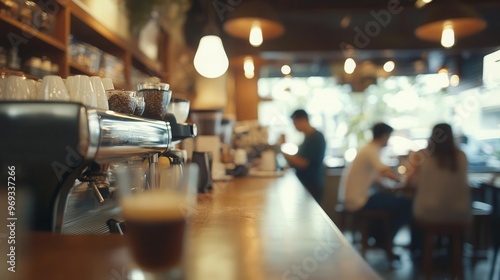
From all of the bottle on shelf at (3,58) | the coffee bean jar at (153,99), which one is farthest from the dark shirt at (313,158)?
the bottle on shelf at (3,58)

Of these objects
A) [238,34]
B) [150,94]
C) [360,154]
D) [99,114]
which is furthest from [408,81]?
[99,114]

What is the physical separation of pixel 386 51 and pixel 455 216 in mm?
2809

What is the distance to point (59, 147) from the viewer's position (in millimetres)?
751

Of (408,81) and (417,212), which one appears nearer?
(417,212)

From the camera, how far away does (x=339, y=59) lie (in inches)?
229

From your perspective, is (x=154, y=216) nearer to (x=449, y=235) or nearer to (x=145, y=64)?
(x=449, y=235)

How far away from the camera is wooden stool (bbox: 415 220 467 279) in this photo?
292 cm

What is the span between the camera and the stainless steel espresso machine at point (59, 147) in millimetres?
732

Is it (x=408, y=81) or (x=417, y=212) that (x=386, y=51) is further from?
(x=417, y=212)

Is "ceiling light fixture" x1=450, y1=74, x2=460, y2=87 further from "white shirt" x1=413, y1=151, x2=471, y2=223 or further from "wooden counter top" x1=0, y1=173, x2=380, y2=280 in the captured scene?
"wooden counter top" x1=0, y1=173, x2=380, y2=280

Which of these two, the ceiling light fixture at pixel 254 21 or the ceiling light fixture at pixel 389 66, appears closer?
the ceiling light fixture at pixel 254 21
